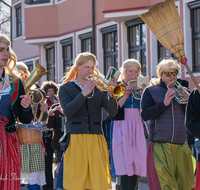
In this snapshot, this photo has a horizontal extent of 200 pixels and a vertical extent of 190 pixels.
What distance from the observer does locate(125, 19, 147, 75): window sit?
15.1 meters

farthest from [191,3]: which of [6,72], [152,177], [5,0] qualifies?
[5,0]

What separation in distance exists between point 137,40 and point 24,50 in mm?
9499

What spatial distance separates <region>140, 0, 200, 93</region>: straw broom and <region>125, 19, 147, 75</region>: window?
414 inches

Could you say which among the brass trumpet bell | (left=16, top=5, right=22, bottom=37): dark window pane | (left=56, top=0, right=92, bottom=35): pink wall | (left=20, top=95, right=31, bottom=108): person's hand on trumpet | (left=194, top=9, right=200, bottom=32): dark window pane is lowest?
(left=20, top=95, right=31, bottom=108): person's hand on trumpet

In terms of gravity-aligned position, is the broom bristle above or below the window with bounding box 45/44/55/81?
below

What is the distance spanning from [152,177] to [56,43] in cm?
1511

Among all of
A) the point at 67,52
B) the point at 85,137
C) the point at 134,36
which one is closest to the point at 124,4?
the point at 134,36

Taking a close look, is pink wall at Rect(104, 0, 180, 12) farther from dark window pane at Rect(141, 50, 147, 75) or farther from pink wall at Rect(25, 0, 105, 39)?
pink wall at Rect(25, 0, 105, 39)

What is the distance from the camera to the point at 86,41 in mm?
18500

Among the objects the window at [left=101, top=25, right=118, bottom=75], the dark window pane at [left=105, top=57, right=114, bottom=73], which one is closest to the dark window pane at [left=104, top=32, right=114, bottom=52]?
the window at [left=101, top=25, right=118, bottom=75]

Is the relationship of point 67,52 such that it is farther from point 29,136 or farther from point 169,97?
point 169,97

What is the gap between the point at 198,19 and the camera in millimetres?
12680

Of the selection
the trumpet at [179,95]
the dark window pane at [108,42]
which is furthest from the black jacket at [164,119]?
the dark window pane at [108,42]

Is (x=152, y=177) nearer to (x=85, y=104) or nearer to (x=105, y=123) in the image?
(x=85, y=104)
